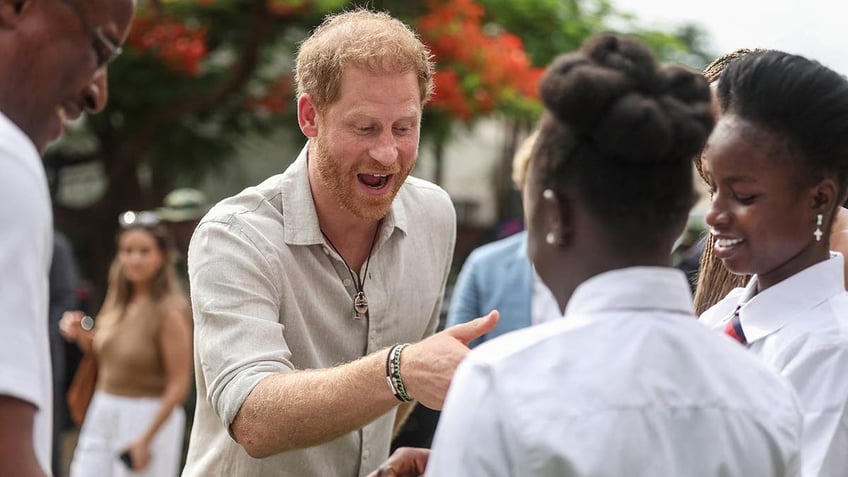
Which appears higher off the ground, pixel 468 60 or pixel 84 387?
pixel 468 60

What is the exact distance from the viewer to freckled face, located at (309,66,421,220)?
307cm

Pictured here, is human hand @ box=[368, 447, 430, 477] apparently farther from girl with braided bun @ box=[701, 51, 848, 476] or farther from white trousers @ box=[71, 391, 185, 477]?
white trousers @ box=[71, 391, 185, 477]

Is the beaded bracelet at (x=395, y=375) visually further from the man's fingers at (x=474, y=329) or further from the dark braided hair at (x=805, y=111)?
the dark braided hair at (x=805, y=111)

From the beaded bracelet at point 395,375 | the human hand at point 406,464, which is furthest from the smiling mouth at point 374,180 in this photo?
the human hand at point 406,464

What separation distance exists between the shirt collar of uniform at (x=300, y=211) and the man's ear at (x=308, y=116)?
0.05 metres

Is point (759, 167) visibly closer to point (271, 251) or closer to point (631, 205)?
point (631, 205)

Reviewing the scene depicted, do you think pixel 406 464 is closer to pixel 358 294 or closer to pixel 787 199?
pixel 358 294

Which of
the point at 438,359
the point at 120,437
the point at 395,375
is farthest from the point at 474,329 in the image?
the point at 120,437

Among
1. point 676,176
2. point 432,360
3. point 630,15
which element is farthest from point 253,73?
point 676,176

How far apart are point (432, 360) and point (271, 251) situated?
651 millimetres

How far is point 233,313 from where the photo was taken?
2.82 meters

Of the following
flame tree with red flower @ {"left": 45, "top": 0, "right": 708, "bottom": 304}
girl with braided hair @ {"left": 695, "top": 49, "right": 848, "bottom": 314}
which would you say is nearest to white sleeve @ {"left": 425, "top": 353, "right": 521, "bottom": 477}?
girl with braided hair @ {"left": 695, "top": 49, "right": 848, "bottom": 314}

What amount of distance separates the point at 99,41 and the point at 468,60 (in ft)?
26.3

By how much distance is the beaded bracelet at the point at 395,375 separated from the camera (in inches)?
101
